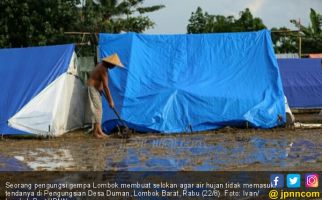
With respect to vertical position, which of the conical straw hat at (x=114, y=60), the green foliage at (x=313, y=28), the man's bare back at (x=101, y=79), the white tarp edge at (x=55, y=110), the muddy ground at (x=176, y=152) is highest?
the green foliage at (x=313, y=28)

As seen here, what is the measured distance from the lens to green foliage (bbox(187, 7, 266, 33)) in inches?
1017

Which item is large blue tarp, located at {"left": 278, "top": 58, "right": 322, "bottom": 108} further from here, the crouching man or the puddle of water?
the puddle of water

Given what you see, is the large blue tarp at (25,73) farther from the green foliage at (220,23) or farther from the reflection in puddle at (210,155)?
the green foliage at (220,23)

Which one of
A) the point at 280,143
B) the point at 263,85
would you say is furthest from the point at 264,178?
the point at 263,85

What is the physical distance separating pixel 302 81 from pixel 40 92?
729 cm

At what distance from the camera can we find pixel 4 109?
30.4 feet

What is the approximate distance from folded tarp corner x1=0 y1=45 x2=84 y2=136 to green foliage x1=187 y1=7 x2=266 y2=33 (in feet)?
55.8

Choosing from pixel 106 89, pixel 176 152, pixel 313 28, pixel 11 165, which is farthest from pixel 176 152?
pixel 313 28

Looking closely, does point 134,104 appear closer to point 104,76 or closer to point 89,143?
point 104,76

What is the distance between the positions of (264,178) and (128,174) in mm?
1332

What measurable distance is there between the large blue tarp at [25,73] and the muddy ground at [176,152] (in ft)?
2.15

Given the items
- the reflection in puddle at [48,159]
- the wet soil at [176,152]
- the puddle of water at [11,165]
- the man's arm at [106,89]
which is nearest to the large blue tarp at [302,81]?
the wet soil at [176,152]

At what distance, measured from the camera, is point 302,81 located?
13.8 m

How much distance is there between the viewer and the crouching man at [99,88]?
8867 millimetres
